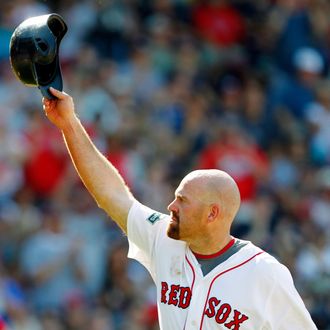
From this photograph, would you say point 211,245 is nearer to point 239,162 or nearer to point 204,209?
point 204,209

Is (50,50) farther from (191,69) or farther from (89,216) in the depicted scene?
(191,69)

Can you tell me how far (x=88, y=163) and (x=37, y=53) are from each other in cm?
68

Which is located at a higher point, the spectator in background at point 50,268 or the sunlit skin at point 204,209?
the sunlit skin at point 204,209

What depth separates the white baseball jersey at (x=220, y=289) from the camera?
5449 mm

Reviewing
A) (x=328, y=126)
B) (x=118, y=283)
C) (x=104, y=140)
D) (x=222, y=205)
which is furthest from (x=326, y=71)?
(x=222, y=205)

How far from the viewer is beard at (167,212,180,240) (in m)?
5.59

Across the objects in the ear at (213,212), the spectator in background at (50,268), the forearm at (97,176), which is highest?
the forearm at (97,176)

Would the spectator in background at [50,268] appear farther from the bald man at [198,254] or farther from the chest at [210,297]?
the chest at [210,297]

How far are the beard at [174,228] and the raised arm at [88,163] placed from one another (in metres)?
0.40

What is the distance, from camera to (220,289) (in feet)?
18.3

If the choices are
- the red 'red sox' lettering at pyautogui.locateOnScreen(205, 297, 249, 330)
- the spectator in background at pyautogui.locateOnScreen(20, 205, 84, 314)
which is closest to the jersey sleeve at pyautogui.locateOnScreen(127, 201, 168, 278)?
the red 'red sox' lettering at pyautogui.locateOnScreen(205, 297, 249, 330)

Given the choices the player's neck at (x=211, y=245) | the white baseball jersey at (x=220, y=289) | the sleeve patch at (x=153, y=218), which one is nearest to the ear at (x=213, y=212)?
the player's neck at (x=211, y=245)

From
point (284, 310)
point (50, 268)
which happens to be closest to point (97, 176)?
point (284, 310)

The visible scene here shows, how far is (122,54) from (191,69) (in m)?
1.00
